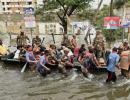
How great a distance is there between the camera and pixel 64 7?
112 ft

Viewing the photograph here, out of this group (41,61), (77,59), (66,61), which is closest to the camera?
(41,61)

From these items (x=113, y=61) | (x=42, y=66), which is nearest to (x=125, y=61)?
(x=113, y=61)

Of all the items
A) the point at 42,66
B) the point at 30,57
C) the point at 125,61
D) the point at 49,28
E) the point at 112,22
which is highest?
the point at 112,22

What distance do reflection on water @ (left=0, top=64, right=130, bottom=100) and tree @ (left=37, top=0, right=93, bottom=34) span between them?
14.3m

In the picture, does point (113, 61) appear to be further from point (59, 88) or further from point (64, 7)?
point (64, 7)

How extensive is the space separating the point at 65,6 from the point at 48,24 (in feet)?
25.9

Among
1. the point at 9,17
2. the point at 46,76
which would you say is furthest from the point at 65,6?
the point at 46,76

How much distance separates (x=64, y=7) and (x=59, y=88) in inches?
713

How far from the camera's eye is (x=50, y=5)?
112 ft

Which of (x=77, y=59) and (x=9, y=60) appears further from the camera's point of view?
(x=9, y=60)

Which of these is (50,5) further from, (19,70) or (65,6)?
(19,70)

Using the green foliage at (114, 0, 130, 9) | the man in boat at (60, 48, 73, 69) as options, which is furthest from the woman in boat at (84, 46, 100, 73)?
the green foliage at (114, 0, 130, 9)

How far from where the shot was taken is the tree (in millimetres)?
32969

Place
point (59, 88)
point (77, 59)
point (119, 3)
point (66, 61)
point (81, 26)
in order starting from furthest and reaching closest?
point (119, 3), point (81, 26), point (77, 59), point (66, 61), point (59, 88)
